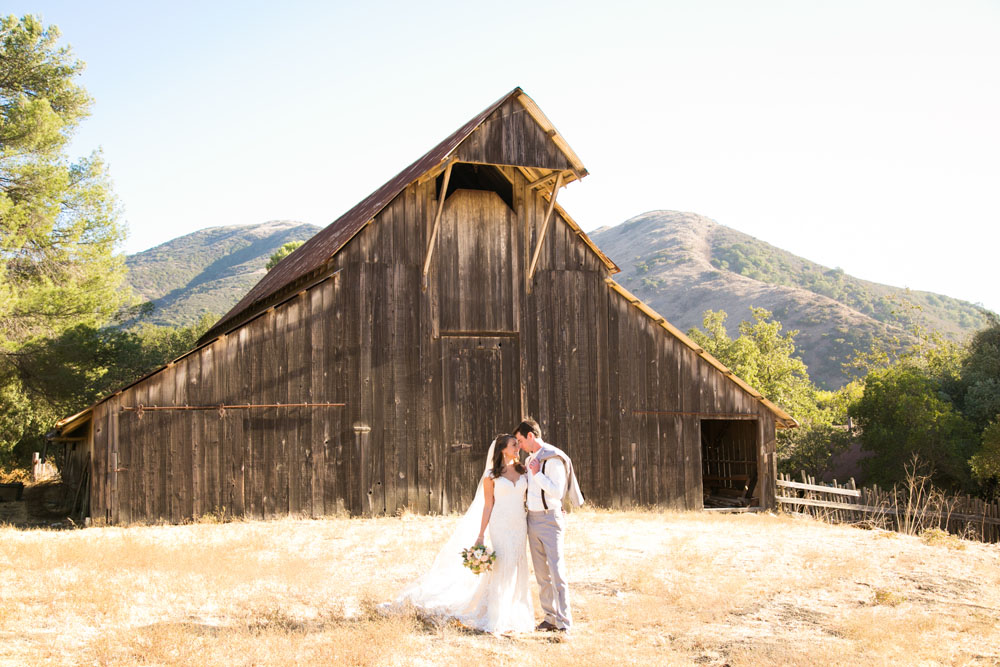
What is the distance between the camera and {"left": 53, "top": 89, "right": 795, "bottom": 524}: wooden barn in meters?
16.6

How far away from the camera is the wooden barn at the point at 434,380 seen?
16562mm

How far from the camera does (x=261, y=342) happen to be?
1712 centimetres

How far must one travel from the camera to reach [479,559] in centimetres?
905

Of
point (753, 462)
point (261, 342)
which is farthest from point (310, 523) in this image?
point (753, 462)

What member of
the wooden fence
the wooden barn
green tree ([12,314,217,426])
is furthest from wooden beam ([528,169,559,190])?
green tree ([12,314,217,426])

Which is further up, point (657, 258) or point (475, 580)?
point (657, 258)

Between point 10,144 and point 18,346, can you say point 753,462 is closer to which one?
point 18,346

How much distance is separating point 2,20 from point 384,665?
2526 cm

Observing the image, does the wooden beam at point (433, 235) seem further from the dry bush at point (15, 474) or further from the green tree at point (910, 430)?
the dry bush at point (15, 474)

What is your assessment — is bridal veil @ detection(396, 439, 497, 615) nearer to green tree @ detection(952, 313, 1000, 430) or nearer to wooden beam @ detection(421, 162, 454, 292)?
wooden beam @ detection(421, 162, 454, 292)

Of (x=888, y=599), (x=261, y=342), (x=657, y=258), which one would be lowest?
(x=888, y=599)

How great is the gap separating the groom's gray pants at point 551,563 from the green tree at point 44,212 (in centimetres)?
1862

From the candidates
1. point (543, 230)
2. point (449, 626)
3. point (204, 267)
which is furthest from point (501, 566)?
point (204, 267)

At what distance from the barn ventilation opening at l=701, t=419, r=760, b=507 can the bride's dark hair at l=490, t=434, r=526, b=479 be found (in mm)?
14438
